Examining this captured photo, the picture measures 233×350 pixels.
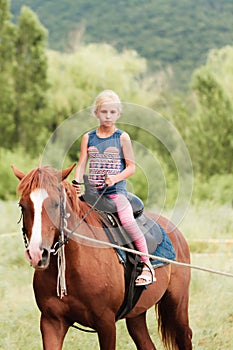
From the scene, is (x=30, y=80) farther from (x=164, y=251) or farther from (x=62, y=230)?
(x=62, y=230)

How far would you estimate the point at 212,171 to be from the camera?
29422 mm

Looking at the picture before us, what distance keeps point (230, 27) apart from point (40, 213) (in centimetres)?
7587

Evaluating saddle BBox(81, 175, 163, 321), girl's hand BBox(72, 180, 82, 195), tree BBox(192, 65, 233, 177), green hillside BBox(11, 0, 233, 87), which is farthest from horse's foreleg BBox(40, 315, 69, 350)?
green hillside BBox(11, 0, 233, 87)

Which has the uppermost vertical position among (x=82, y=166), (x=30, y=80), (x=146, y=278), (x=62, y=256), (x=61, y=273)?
(x=30, y=80)

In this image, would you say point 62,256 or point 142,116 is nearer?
point 62,256

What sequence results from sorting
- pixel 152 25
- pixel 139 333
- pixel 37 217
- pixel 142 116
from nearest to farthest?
pixel 37 217, pixel 142 116, pixel 139 333, pixel 152 25

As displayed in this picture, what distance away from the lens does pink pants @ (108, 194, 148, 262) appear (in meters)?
5.26

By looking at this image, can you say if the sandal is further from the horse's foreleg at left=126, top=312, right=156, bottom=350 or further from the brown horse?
the horse's foreleg at left=126, top=312, right=156, bottom=350

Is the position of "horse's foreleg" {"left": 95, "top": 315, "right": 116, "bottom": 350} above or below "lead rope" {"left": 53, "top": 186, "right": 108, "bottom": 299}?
below

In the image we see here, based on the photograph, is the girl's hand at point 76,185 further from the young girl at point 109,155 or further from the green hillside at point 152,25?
the green hillside at point 152,25

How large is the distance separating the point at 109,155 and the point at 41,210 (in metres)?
0.92

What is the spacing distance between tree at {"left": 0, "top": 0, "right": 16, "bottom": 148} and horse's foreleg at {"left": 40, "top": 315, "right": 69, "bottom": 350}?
2714 cm

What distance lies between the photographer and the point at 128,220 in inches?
209

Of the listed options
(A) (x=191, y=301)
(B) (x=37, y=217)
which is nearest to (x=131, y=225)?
(B) (x=37, y=217)
